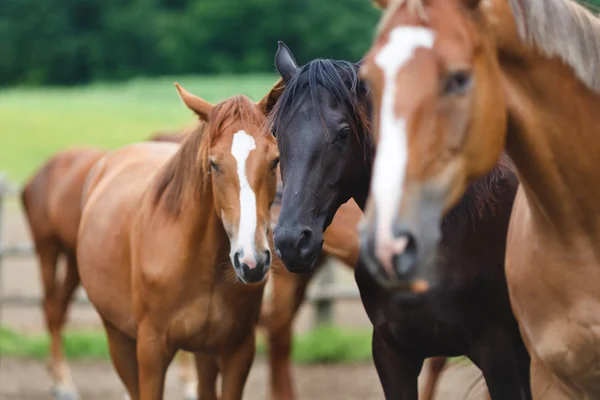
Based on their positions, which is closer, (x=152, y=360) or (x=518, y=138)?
(x=518, y=138)

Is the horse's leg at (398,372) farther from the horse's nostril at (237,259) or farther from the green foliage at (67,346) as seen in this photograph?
the green foliage at (67,346)

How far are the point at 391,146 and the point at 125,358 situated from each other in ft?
11.5

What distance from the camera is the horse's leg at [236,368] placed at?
460cm

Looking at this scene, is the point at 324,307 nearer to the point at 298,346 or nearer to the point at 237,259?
the point at 298,346

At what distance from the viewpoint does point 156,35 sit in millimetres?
31641

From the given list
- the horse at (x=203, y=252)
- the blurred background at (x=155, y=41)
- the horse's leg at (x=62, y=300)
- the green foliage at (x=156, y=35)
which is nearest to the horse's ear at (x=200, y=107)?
the horse at (x=203, y=252)

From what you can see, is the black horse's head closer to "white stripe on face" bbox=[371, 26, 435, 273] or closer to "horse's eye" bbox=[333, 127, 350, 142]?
"horse's eye" bbox=[333, 127, 350, 142]

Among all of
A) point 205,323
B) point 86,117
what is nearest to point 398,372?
point 205,323

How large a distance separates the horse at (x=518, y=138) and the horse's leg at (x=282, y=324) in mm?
3252

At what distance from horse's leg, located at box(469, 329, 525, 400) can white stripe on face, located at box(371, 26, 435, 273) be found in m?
1.52

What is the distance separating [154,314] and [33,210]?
13.4 ft

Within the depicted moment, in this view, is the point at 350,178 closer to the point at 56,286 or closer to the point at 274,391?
the point at 274,391

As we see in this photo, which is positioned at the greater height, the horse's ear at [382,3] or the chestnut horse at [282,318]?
the horse's ear at [382,3]

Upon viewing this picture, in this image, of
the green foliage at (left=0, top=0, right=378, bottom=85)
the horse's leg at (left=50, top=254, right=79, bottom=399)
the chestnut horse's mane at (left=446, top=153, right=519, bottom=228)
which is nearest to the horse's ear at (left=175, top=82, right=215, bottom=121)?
the chestnut horse's mane at (left=446, top=153, right=519, bottom=228)
